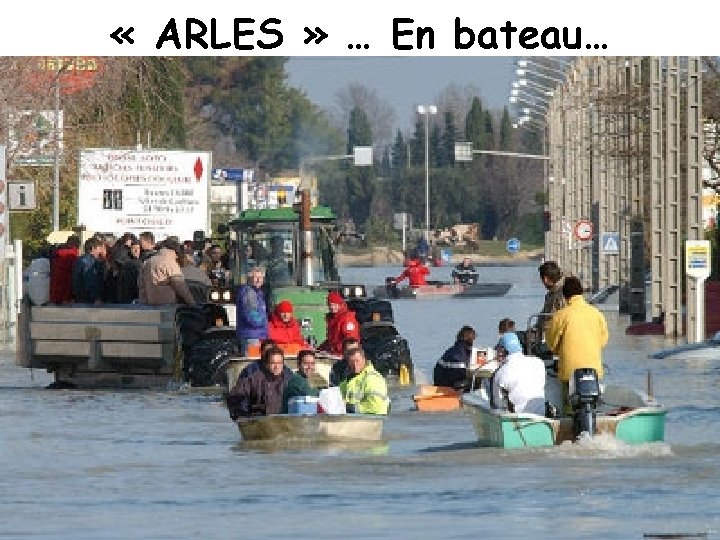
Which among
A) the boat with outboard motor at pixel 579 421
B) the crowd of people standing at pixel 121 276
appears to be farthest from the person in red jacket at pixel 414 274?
the boat with outboard motor at pixel 579 421

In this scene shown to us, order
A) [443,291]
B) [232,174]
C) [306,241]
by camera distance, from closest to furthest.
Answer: [306,241] → [232,174] → [443,291]

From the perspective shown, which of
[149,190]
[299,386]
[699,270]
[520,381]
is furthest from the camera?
[149,190]

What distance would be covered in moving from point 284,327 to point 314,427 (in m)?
7.22

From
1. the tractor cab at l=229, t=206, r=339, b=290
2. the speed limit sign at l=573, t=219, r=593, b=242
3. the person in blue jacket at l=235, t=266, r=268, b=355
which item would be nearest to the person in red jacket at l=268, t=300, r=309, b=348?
the person in blue jacket at l=235, t=266, r=268, b=355

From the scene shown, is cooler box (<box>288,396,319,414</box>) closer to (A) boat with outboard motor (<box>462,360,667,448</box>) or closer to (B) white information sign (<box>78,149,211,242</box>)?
(A) boat with outboard motor (<box>462,360,667,448</box>)

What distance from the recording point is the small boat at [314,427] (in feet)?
90.0

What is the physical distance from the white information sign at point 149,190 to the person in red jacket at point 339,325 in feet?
87.3

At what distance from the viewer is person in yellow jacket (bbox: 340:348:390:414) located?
28.5 metres

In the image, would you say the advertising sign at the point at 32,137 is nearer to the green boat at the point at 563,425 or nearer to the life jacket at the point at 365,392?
the life jacket at the point at 365,392

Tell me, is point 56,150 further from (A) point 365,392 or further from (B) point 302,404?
(B) point 302,404

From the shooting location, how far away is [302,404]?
1099 inches

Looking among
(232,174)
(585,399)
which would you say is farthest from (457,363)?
(232,174)

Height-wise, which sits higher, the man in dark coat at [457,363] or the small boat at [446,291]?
the man in dark coat at [457,363]

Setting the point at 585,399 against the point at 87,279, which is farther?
the point at 87,279
